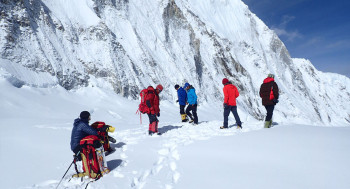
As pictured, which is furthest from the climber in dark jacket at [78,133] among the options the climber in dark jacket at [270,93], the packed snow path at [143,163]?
the climber in dark jacket at [270,93]

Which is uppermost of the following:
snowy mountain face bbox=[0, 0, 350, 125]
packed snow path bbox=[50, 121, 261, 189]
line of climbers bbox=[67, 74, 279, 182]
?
snowy mountain face bbox=[0, 0, 350, 125]

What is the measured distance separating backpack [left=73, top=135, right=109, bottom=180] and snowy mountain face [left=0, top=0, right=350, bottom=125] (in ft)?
29.0

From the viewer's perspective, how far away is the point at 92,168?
4199 millimetres

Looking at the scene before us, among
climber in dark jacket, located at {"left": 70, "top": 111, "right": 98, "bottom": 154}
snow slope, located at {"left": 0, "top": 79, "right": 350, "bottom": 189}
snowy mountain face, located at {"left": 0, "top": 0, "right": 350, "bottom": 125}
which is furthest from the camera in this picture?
snowy mountain face, located at {"left": 0, "top": 0, "right": 350, "bottom": 125}

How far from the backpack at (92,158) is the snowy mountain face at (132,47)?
29.0ft

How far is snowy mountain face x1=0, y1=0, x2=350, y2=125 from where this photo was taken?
13.0 metres

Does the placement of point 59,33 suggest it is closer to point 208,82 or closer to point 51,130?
point 51,130

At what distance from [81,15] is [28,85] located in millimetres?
8529

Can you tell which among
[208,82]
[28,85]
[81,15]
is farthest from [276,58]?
[28,85]

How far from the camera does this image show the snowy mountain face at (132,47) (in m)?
13.0

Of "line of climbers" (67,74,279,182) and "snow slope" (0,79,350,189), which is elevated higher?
"line of climbers" (67,74,279,182)

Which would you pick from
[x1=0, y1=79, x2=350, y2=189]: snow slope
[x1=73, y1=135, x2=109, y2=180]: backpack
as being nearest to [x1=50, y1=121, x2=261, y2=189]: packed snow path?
[x1=0, y1=79, x2=350, y2=189]: snow slope

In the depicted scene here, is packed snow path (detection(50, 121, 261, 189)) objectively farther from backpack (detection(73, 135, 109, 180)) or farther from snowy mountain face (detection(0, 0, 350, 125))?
snowy mountain face (detection(0, 0, 350, 125))

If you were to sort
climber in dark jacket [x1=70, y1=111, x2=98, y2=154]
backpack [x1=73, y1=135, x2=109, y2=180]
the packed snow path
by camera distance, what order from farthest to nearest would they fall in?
climber in dark jacket [x1=70, y1=111, x2=98, y2=154] < backpack [x1=73, y1=135, x2=109, y2=180] < the packed snow path
